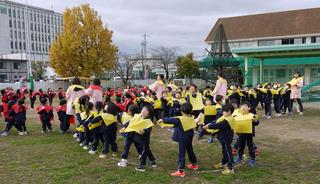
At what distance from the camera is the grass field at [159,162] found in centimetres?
545

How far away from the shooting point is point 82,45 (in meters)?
30.0

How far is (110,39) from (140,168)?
26024 millimetres

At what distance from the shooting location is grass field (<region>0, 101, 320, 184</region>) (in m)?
5.45

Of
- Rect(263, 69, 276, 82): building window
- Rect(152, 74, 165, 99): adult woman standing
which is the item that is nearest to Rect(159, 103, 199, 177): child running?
Rect(152, 74, 165, 99): adult woman standing

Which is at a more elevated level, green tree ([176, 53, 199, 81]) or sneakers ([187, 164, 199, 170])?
green tree ([176, 53, 199, 81])

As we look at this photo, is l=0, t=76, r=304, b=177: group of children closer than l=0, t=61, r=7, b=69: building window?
Yes

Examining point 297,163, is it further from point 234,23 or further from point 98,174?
point 234,23

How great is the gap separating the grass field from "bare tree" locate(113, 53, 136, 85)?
40.6 metres

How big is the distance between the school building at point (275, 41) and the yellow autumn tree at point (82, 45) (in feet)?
40.9

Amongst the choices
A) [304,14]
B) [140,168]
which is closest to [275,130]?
[140,168]

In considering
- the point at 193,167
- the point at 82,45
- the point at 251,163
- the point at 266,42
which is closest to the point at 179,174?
the point at 193,167

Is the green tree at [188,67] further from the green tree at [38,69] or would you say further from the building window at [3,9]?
the building window at [3,9]

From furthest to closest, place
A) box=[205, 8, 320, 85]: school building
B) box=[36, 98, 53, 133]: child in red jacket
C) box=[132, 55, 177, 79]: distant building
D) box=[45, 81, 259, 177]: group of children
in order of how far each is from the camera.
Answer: box=[132, 55, 177, 79]: distant building
box=[205, 8, 320, 85]: school building
box=[36, 98, 53, 133]: child in red jacket
box=[45, 81, 259, 177]: group of children

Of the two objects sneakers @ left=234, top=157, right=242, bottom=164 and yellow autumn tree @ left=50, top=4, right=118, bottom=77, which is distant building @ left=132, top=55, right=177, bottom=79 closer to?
yellow autumn tree @ left=50, top=4, right=118, bottom=77
